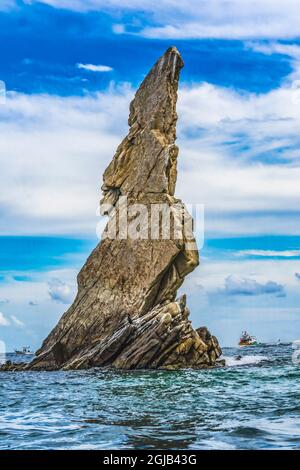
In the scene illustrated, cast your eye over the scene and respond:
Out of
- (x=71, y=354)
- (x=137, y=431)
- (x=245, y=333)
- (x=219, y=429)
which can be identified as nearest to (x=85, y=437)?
(x=137, y=431)

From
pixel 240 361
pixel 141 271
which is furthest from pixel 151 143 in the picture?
pixel 240 361

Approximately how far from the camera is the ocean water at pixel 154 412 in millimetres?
20156

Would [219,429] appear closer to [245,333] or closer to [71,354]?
[71,354]

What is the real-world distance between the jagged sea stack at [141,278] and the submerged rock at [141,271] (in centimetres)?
8

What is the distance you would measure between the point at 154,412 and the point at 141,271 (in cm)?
3133

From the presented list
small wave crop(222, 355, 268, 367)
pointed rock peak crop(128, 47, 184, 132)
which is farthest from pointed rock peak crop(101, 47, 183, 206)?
small wave crop(222, 355, 268, 367)

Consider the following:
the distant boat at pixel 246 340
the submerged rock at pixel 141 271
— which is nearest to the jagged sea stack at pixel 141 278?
the submerged rock at pixel 141 271

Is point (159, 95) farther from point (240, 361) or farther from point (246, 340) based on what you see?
point (246, 340)

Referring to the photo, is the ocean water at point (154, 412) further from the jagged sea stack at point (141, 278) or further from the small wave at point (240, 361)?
the small wave at point (240, 361)

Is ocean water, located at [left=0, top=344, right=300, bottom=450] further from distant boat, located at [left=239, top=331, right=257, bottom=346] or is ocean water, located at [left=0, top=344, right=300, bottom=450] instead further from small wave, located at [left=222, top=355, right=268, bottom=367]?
distant boat, located at [left=239, top=331, right=257, bottom=346]

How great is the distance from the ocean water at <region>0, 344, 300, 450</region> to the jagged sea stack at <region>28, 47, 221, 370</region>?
6899mm

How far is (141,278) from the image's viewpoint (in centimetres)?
5753

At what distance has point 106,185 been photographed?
6272 centimetres
